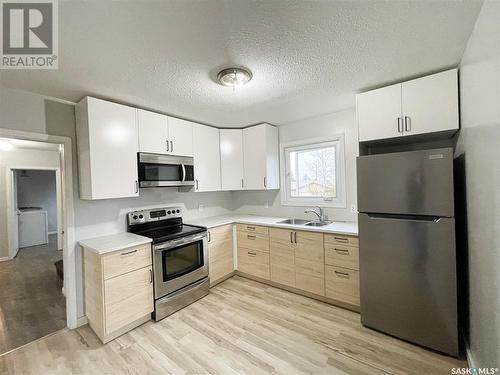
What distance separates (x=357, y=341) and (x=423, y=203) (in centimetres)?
134

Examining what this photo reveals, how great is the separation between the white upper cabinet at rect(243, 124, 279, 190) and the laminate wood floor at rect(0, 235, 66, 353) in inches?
111

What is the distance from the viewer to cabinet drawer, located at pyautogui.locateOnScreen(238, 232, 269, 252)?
305cm

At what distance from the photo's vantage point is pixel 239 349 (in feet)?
6.24

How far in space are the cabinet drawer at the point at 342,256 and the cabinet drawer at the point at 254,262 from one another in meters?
0.87

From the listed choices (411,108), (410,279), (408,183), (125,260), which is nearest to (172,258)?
(125,260)

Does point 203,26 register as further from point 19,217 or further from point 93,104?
point 19,217

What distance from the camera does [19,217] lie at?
537cm

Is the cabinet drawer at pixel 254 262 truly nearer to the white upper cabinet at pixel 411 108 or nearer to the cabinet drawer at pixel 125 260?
the cabinet drawer at pixel 125 260

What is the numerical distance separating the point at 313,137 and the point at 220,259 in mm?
2235

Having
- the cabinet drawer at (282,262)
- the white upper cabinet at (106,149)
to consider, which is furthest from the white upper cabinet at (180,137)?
the cabinet drawer at (282,262)

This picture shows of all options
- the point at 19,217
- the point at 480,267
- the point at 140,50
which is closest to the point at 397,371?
the point at 480,267

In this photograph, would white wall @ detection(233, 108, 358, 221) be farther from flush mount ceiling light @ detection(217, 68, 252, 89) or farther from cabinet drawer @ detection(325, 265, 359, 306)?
flush mount ceiling light @ detection(217, 68, 252, 89)

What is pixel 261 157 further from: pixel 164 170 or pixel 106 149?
pixel 106 149

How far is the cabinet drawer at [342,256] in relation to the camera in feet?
7.64
